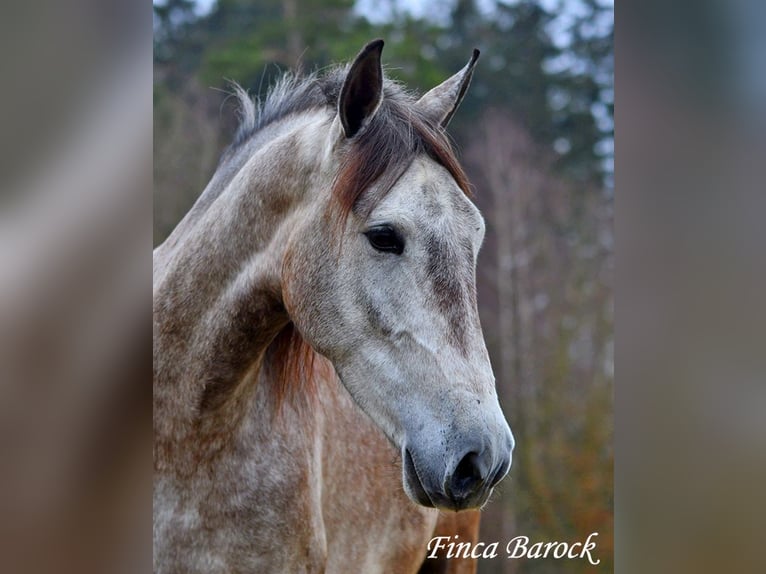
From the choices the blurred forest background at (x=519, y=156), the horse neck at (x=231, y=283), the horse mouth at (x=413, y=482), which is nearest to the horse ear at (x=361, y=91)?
the horse neck at (x=231, y=283)

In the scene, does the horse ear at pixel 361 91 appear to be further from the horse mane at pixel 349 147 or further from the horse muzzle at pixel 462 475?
the horse muzzle at pixel 462 475

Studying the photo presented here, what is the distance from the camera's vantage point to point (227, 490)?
189 centimetres

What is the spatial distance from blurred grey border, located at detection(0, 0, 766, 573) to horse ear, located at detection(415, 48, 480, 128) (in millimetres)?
574

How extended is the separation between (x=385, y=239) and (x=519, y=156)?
1036mm

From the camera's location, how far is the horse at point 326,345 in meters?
1.56

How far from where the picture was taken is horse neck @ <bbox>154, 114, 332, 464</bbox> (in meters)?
1.79
